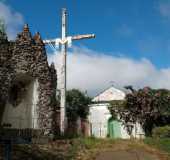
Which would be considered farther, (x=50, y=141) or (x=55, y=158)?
(x=50, y=141)

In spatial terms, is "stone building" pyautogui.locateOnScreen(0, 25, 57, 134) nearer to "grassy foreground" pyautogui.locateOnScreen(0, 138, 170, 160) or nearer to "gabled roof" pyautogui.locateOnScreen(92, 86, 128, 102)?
"grassy foreground" pyautogui.locateOnScreen(0, 138, 170, 160)

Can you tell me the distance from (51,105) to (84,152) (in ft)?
13.4

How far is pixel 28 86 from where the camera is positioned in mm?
26234

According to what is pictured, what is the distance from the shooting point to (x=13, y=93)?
85.4 feet

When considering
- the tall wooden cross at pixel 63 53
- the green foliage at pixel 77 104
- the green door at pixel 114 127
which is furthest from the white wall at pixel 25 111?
the green door at pixel 114 127

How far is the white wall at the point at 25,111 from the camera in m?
25.6

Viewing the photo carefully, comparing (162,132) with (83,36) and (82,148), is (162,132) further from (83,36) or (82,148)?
(83,36)

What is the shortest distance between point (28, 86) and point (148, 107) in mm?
9238

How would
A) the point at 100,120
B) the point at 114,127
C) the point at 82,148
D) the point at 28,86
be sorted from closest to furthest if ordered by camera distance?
the point at 82,148, the point at 28,86, the point at 114,127, the point at 100,120

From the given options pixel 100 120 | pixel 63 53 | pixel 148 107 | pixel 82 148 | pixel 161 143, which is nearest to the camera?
pixel 82 148

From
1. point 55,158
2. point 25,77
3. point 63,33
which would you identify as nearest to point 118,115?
point 63,33

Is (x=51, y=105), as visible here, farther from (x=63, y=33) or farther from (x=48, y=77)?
(x=63, y=33)

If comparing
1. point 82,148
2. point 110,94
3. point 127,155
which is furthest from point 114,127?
point 127,155

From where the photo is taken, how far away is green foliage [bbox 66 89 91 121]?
38312 mm
